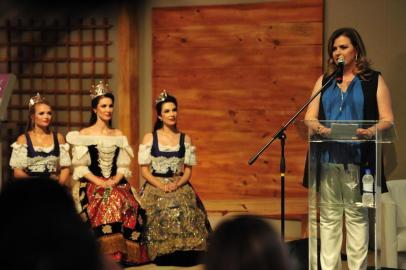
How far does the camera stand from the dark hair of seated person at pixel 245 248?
3.64 feet

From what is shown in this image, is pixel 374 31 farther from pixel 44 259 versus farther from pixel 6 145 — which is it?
pixel 44 259

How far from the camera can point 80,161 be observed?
16.6ft

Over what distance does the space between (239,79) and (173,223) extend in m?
1.81

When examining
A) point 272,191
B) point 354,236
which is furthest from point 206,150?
point 354,236

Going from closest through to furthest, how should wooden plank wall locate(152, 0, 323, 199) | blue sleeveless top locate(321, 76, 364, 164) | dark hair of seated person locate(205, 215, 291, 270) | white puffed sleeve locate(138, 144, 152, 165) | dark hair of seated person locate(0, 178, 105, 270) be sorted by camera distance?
dark hair of seated person locate(0, 178, 105, 270)
dark hair of seated person locate(205, 215, 291, 270)
blue sleeveless top locate(321, 76, 364, 164)
white puffed sleeve locate(138, 144, 152, 165)
wooden plank wall locate(152, 0, 323, 199)

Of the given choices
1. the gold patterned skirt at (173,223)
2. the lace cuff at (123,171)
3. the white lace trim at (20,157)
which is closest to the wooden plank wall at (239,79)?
the gold patterned skirt at (173,223)

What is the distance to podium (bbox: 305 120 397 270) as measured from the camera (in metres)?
3.42

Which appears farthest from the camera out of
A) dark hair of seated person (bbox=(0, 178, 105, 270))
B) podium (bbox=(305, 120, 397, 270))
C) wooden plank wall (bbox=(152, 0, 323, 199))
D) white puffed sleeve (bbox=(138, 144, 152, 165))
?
wooden plank wall (bbox=(152, 0, 323, 199))

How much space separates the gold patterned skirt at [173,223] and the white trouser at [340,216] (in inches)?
60.5

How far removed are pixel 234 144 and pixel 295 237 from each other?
99cm

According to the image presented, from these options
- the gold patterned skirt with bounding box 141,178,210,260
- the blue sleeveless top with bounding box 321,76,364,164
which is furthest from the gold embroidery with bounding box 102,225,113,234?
the blue sleeveless top with bounding box 321,76,364,164

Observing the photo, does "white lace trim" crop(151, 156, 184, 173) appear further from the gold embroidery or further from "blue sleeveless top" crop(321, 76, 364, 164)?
"blue sleeveless top" crop(321, 76, 364, 164)

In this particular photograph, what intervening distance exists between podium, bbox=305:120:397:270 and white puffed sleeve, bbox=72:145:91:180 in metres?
2.01

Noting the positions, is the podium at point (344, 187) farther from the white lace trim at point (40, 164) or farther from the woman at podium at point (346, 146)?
the white lace trim at point (40, 164)
